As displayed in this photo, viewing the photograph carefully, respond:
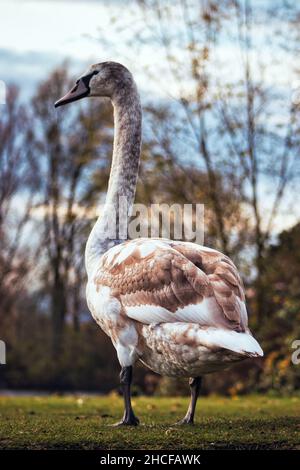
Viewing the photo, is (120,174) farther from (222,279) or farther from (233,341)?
(233,341)

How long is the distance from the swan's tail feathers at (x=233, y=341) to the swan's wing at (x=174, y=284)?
12cm

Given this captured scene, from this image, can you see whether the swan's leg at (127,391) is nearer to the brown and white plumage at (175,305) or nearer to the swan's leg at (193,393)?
the brown and white plumage at (175,305)

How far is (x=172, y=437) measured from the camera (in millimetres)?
7156

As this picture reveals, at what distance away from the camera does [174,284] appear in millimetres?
7316

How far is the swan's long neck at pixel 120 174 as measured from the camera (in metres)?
8.80

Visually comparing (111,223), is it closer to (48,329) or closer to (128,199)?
(128,199)

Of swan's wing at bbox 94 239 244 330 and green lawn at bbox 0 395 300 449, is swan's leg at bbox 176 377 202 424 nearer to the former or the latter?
green lawn at bbox 0 395 300 449

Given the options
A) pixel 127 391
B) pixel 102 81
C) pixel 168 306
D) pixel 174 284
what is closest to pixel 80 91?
pixel 102 81

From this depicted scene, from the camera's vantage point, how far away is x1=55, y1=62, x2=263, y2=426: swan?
6914 millimetres

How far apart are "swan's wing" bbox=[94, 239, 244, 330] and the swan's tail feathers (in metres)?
0.12

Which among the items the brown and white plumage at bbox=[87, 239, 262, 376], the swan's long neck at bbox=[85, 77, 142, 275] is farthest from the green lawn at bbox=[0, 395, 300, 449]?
the swan's long neck at bbox=[85, 77, 142, 275]

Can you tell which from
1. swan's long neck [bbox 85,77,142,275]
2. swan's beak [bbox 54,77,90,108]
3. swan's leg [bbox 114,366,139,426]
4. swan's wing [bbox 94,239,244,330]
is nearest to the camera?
swan's wing [bbox 94,239,244,330]

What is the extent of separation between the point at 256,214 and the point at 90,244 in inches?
530

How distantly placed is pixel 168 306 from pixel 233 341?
0.87 metres
